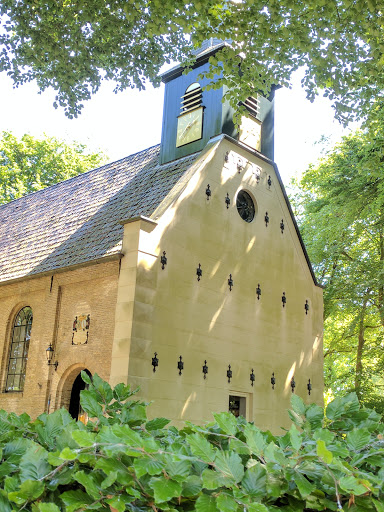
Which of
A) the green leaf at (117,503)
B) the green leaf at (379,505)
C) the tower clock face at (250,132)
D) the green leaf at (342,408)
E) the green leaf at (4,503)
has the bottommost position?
the green leaf at (4,503)

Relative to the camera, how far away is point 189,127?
1752 centimetres

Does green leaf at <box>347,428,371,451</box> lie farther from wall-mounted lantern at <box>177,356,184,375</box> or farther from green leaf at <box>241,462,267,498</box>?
wall-mounted lantern at <box>177,356,184,375</box>

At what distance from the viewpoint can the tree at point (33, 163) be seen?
35.4 m

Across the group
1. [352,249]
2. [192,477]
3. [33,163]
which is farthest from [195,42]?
[33,163]

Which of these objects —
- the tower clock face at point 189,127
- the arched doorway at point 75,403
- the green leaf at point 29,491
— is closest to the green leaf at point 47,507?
the green leaf at point 29,491

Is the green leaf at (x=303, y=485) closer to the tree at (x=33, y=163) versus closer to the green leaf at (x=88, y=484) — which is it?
the green leaf at (x=88, y=484)

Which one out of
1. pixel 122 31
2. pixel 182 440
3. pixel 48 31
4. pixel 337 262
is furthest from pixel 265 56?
pixel 337 262

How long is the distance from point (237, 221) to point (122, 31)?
7.07 meters

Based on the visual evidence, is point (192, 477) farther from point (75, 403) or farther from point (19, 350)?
point (19, 350)

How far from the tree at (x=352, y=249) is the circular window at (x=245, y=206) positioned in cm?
374

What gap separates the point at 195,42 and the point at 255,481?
9.25 metres

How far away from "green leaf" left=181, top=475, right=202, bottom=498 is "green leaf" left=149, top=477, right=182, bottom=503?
0.05 meters

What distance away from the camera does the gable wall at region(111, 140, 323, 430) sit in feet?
42.6

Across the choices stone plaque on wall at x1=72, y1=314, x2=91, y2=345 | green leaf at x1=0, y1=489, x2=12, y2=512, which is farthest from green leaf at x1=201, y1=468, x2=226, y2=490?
stone plaque on wall at x1=72, y1=314, x2=91, y2=345
